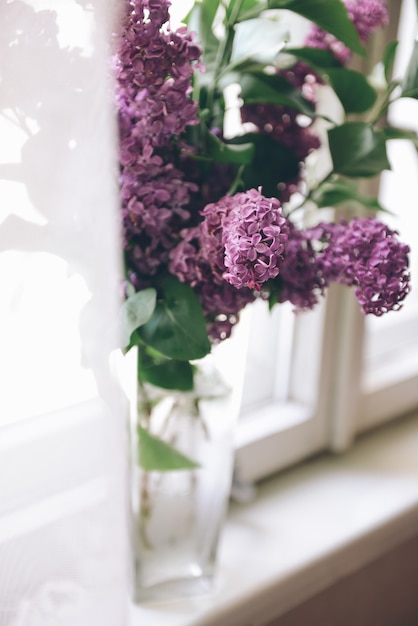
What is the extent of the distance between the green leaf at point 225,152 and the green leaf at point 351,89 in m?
0.10

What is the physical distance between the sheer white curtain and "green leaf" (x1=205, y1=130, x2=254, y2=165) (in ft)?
0.28

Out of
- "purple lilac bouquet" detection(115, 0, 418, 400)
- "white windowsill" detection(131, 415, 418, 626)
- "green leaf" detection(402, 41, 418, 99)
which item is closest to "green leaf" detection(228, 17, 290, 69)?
"purple lilac bouquet" detection(115, 0, 418, 400)

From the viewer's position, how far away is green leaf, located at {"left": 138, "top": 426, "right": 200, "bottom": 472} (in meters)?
0.61

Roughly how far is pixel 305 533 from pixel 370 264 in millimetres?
478

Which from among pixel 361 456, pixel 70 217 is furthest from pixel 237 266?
pixel 361 456

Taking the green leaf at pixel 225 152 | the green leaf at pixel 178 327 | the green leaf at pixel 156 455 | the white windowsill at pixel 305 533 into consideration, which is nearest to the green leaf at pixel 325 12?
the green leaf at pixel 225 152

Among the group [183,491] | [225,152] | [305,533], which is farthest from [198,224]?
[305,533]

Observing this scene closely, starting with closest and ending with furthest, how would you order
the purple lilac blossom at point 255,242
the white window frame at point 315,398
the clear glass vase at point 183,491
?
the purple lilac blossom at point 255,242 < the clear glass vase at point 183,491 < the white window frame at point 315,398

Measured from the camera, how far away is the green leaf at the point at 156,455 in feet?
2.01

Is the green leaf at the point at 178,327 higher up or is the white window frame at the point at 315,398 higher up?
the green leaf at the point at 178,327

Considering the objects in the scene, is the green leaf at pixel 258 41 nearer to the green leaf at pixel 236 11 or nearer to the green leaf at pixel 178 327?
the green leaf at pixel 236 11

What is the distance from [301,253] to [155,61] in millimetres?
174

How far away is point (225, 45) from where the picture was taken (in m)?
0.54

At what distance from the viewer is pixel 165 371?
1.89ft
